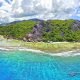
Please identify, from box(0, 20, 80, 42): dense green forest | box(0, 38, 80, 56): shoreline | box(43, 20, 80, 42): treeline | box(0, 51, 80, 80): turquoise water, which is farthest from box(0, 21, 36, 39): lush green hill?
box(0, 51, 80, 80): turquoise water

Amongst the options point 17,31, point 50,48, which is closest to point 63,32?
point 17,31

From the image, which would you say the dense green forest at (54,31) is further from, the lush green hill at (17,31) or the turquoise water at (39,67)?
the turquoise water at (39,67)

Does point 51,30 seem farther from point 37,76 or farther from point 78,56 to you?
point 37,76

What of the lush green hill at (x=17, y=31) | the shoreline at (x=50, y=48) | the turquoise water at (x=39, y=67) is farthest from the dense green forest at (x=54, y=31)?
the turquoise water at (x=39, y=67)

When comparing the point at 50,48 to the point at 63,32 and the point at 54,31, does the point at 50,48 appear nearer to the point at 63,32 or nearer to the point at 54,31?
the point at 63,32

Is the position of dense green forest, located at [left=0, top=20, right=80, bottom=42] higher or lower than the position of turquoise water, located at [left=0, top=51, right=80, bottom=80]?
higher

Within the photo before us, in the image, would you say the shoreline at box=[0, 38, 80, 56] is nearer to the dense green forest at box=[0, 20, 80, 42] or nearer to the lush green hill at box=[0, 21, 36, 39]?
the dense green forest at box=[0, 20, 80, 42]

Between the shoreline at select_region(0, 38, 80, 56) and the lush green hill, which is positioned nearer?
the shoreline at select_region(0, 38, 80, 56)

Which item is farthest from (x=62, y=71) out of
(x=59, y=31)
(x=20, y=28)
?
(x=20, y=28)
